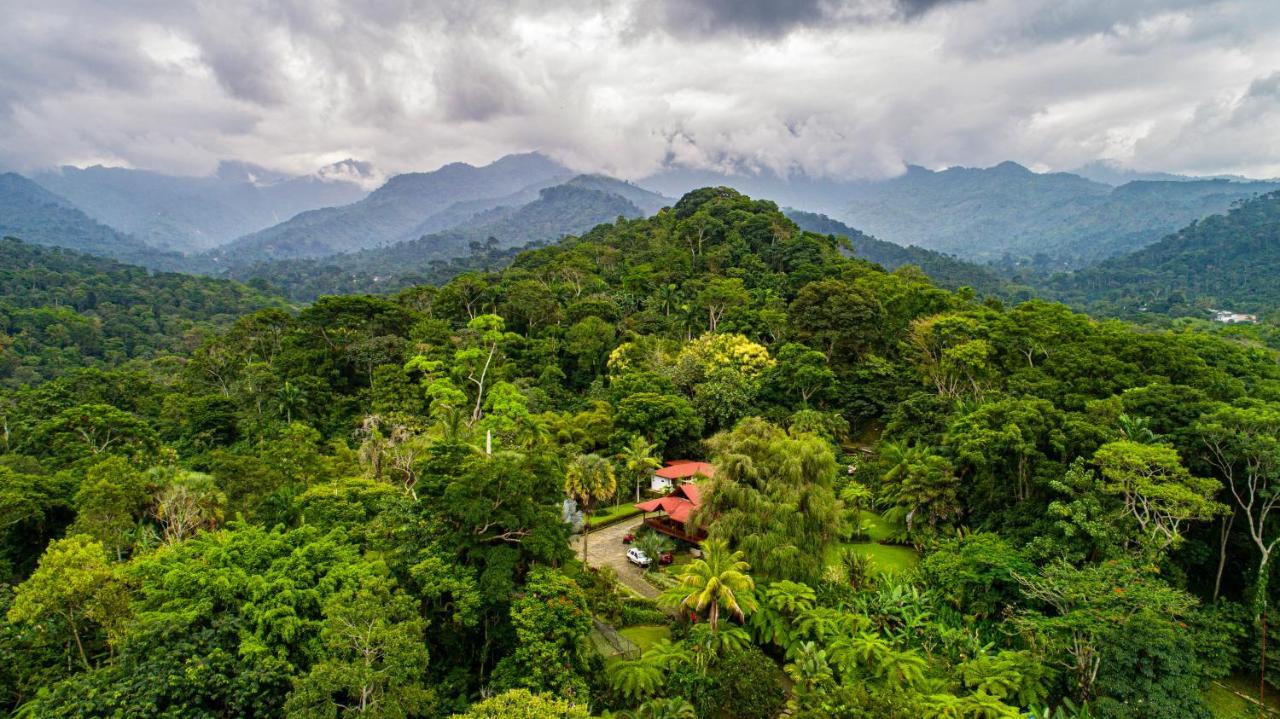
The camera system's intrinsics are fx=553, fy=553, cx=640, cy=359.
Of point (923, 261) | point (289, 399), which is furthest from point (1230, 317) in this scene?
point (289, 399)

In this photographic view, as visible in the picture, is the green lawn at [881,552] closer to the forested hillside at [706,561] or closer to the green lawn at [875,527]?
the green lawn at [875,527]

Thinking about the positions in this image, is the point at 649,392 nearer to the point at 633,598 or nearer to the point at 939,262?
the point at 633,598

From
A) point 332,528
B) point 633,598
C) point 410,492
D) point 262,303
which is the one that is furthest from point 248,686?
point 262,303

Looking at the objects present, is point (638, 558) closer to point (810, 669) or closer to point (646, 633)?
point (646, 633)

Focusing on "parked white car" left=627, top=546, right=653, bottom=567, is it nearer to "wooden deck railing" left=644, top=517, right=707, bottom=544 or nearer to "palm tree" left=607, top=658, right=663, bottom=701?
"wooden deck railing" left=644, top=517, right=707, bottom=544

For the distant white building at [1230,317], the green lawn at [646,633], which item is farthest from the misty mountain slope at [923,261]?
the green lawn at [646,633]
